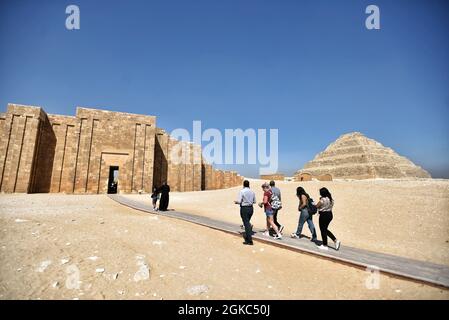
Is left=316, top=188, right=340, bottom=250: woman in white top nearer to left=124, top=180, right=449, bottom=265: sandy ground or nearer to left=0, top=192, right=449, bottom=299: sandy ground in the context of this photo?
left=0, top=192, right=449, bottom=299: sandy ground

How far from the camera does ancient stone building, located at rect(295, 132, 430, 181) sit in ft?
238

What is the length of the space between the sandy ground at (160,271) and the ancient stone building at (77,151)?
60.6 ft

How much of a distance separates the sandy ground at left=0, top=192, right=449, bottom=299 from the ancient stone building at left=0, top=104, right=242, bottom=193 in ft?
60.6

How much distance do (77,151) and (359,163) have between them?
83363mm

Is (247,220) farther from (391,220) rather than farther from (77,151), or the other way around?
(77,151)

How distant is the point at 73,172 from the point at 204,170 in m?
15.7

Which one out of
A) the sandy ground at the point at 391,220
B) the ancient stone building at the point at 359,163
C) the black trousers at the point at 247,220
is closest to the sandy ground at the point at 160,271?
the black trousers at the point at 247,220

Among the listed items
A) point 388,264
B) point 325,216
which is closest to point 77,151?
point 325,216

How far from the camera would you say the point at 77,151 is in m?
22.6

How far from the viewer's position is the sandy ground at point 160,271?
3.26 m

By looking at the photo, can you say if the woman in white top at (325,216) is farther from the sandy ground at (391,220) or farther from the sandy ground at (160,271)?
the sandy ground at (391,220)
